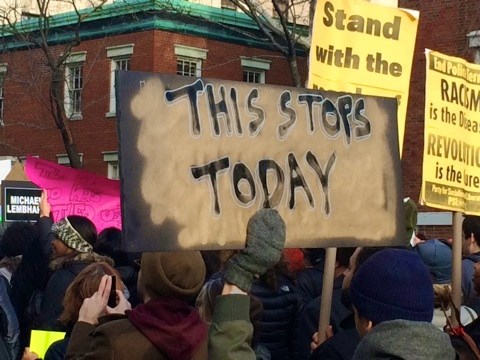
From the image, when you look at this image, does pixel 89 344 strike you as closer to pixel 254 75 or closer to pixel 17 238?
pixel 17 238

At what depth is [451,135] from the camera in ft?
20.9

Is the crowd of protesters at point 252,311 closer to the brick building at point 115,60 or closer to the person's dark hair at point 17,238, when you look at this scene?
the person's dark hair at point 17,238

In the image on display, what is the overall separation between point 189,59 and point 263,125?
27948 mm

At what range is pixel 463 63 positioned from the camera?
6574mm

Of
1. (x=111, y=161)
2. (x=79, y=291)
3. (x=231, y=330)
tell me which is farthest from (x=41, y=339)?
(x=111, y=161)

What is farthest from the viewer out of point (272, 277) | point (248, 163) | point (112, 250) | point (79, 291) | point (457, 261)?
point (112, 250)

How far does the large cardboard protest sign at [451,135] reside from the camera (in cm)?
629

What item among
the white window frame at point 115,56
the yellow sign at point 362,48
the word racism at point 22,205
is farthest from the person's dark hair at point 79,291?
the white window frame at point 115,56

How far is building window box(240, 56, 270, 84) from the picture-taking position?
32.7 metres

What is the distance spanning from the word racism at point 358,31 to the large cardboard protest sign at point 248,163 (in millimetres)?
1117

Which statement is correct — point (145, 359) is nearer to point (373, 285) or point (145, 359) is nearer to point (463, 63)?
point (373, 285)

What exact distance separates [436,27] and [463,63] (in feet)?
53.0

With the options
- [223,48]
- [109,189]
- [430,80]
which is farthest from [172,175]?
[223,48]

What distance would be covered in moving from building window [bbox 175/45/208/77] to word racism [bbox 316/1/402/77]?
25665 millimetres
